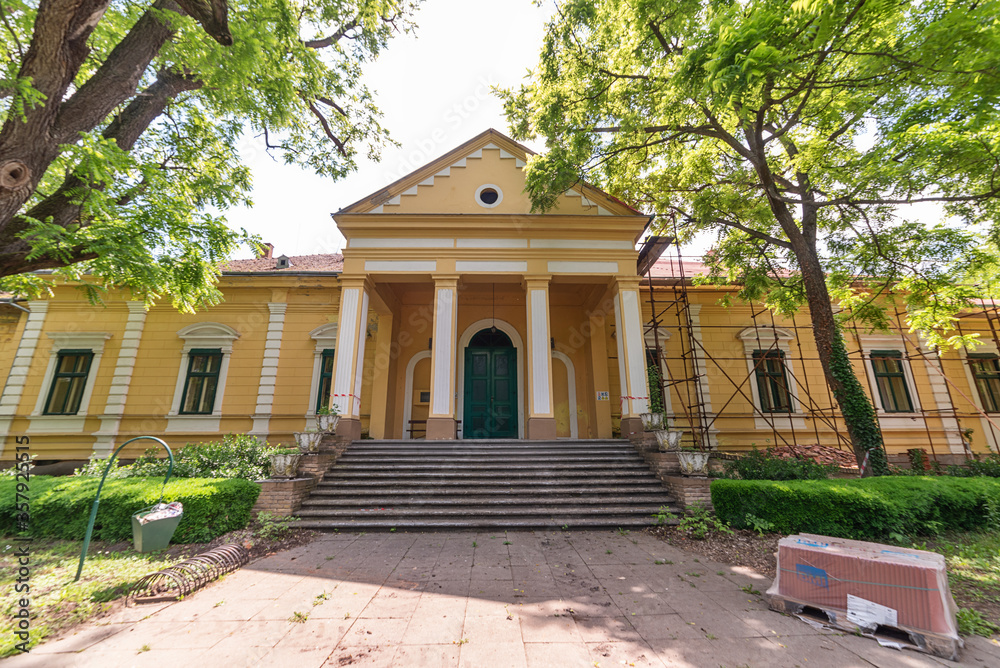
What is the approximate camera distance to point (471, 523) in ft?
21.5

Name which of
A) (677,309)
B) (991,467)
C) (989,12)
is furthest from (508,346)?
(991,467)

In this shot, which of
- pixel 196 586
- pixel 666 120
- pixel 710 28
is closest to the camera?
Answer: pixel 196 586

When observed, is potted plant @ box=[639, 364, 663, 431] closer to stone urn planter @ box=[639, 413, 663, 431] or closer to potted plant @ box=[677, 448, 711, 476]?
stone urn planter @ box=[639, 413, 663, 431]

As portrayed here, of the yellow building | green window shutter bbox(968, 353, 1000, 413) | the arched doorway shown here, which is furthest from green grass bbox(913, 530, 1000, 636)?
green window shutter bbox(968, 353, 1000, 413)

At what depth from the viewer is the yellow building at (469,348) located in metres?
11.0

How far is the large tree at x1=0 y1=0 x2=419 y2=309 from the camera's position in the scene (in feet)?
15.9

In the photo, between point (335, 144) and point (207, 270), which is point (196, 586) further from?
point (335, 144)

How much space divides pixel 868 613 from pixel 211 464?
10.5 m

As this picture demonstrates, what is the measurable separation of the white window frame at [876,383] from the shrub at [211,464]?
1787cm

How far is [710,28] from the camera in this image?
18.4 ft

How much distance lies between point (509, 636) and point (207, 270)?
26.1 feet

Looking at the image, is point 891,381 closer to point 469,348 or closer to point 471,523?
point 469,348

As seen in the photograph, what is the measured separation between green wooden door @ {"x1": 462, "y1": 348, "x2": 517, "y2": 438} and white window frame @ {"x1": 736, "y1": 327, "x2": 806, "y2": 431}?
8.03 metres

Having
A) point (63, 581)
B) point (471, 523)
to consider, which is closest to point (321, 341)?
point (471, 523)
